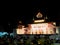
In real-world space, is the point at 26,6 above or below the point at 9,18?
above

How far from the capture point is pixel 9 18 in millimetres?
9250

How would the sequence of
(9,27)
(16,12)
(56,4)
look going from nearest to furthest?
(56,4) → (16,12) → (9,27)

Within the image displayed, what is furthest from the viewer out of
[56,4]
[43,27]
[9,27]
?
[9,27]

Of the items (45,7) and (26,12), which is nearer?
(45,7)

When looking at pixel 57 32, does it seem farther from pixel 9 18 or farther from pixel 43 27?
pixel 9 18

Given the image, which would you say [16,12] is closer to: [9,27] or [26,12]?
[26,12]

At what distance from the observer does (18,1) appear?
320 inches

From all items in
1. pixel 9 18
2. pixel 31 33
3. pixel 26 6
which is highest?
pixel 26 6

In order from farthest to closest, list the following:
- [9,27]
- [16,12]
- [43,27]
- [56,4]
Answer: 1. [9,27]
2. [16,12]
3. [43,27]
4. [56,4]

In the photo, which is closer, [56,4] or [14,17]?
[56,4]

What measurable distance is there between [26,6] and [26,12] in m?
0.43

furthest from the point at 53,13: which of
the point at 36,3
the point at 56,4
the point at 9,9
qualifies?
the point at 9,9

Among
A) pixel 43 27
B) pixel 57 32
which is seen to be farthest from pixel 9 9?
pixel 57 32

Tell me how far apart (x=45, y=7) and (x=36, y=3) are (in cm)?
58
